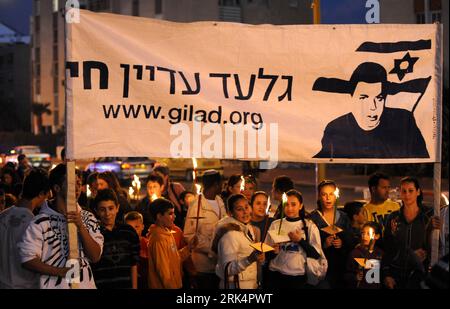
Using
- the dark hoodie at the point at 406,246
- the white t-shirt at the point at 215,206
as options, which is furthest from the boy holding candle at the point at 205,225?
the dark hoodie at the point at 406,246

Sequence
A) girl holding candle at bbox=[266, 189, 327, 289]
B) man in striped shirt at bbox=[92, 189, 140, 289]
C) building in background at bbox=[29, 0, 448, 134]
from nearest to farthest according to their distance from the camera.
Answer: man in striped shirt at bbox=[92, 189, 140, 289], girl holding candle at bbox=[266, 189, 327, 289], building in background at bbox=[29, 0, 448, 134]

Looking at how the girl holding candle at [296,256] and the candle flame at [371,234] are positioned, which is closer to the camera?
the girl holding candle at [296,256]

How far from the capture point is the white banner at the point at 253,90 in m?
5.34

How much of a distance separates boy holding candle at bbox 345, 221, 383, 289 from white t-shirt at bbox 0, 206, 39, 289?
2.68m

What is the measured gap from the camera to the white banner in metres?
5.34

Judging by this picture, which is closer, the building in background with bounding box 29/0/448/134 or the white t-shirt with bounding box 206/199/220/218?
the white t-shirt with bounding box 206/199/220/218

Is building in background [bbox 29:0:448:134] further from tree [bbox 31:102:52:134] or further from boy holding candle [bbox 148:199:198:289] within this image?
boy holding candle [bbox 148:199:198:289]

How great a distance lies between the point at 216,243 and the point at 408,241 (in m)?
1.64

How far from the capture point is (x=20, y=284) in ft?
17.7

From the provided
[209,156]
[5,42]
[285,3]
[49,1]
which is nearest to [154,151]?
[209,156]

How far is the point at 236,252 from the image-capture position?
6.19 meters

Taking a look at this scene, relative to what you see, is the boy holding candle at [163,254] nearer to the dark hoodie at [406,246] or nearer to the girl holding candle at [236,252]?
the girl holding candle at [236,252]
